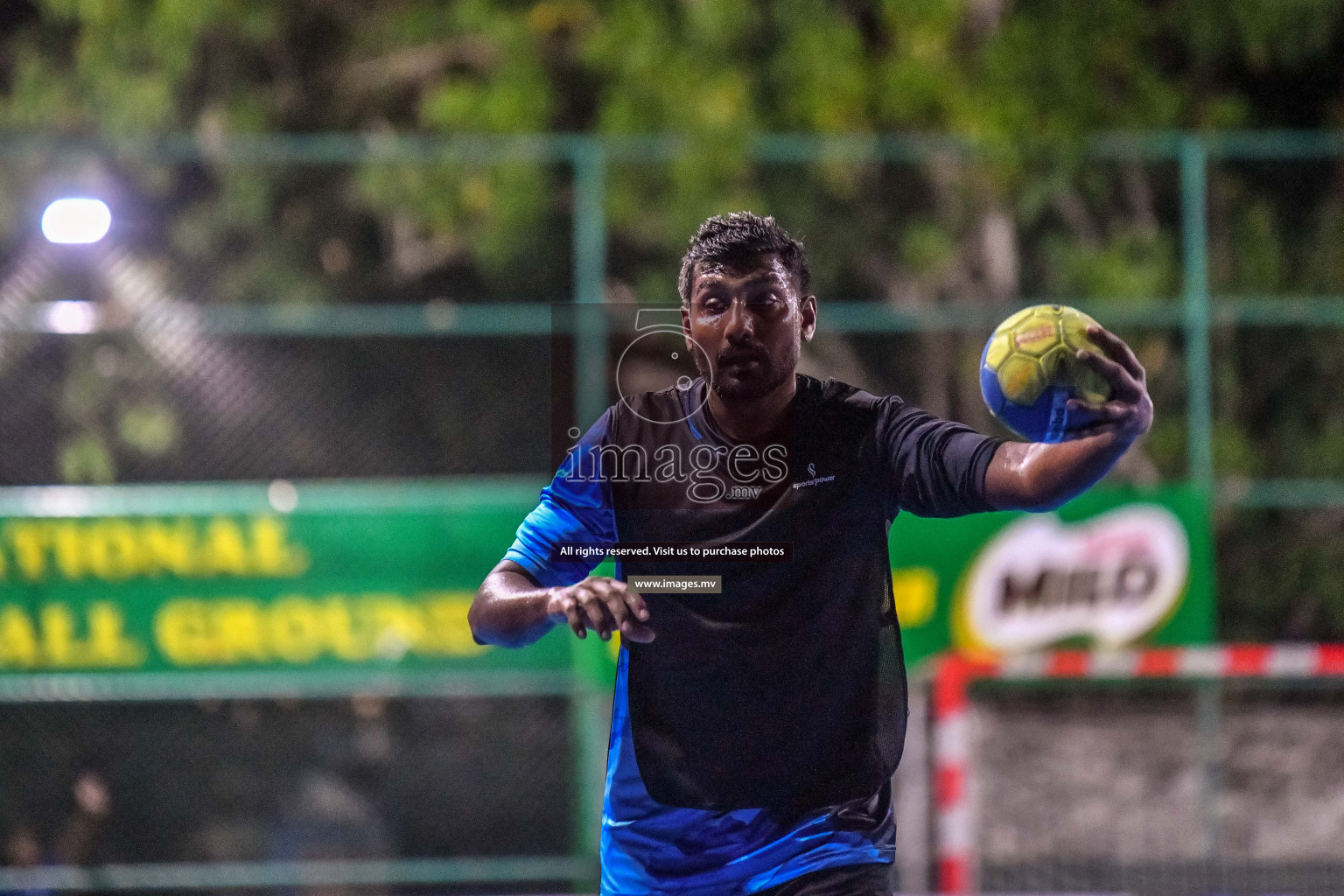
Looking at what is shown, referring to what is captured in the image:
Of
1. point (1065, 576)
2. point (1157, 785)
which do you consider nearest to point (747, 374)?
point (1065, 576)

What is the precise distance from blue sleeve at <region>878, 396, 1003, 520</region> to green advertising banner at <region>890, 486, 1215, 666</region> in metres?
4.58

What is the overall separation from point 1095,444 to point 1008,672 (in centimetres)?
463

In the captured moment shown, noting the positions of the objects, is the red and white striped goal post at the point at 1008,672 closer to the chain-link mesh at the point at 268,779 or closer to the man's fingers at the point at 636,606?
the chain-link mesh at the point at 268,779

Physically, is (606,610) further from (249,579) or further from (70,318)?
(70,318)

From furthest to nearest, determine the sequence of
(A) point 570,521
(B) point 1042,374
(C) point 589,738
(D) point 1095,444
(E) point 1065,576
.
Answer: (E) point 1065,576
(C) point 589,738
(A) point 570,521
(B) point 1042,374
(D) point 1095,444

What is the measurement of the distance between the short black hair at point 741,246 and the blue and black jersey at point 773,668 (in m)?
0.28

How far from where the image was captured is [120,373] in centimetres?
843

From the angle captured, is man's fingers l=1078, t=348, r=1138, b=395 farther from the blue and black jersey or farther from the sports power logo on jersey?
the sports power logo on jersey

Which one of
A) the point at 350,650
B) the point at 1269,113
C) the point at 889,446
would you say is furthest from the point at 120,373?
the point at 1269,113

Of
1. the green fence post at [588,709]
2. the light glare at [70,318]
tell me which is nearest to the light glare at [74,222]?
the light glare at [70,318]

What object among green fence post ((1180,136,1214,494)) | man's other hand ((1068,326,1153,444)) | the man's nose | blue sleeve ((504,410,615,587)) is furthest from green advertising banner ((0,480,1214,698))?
man's other hand ((1068,326,1153,444))

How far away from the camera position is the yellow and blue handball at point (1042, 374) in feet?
8.44

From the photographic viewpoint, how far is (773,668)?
2.87 metres

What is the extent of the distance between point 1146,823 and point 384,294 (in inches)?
222
